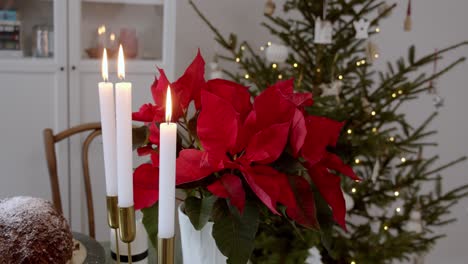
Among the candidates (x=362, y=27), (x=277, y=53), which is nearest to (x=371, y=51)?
(x=362, y=27)

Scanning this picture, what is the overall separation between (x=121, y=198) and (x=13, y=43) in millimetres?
1974

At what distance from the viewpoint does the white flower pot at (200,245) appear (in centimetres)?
55

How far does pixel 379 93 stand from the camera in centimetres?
168

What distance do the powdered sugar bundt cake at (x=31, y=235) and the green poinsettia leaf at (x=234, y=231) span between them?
0.40 meters

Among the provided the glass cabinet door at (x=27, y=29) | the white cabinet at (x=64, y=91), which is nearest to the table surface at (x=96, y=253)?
the white cabinet at (x=64, y=91)

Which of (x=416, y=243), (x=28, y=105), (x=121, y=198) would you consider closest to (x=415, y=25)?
(x=416, y=243)

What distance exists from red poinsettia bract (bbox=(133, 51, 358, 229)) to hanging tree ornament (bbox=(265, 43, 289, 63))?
48.7 inches

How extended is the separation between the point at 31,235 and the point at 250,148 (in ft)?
1.48

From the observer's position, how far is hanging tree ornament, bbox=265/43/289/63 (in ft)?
5.74

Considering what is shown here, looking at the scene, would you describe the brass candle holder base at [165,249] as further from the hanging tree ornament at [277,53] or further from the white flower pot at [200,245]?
the hanging tree ornament at [277,53]

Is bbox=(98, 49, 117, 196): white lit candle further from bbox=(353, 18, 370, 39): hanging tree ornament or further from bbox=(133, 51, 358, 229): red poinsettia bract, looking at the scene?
bbox=(353, 18, 370, 39): hanging tree ornament

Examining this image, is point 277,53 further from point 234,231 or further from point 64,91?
point 234,231

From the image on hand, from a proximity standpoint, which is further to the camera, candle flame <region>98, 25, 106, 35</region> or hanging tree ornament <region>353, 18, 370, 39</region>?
candle flame <region>98, 25, 106, 35</region>

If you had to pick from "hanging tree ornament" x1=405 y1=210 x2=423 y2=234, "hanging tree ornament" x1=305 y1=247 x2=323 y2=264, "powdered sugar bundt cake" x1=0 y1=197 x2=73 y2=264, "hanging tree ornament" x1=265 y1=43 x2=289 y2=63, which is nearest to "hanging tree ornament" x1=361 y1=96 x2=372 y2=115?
"hanging tree ornament" x1=265 y1=43 x2=289 y2=63
